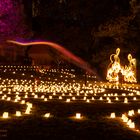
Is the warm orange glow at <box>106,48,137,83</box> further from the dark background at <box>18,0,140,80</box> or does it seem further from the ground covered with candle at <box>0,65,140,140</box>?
the ground covered with candle at <box>0,65,140,140</box>

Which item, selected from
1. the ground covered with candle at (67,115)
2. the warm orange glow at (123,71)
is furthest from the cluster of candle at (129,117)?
the warm orange glow at (123,71)

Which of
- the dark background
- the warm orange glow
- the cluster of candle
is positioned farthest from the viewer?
the dark background

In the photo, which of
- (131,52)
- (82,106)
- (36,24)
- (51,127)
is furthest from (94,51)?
(51,127)

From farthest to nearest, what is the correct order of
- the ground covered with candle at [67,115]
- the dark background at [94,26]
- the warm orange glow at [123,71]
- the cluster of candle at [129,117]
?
the dark background at [94,26] → the warm orange glow at [123,71] → the cluster of candle at [129,117] → the ground covered with candle at [67,115]

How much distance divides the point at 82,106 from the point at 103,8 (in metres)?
14.9

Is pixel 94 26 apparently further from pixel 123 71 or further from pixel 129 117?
pixel 129 117

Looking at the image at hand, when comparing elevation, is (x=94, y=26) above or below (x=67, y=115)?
above

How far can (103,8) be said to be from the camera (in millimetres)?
27703

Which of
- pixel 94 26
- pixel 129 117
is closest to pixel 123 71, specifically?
pixel 94 26

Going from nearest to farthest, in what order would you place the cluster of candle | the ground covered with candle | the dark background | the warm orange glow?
the ground covered with candle < the cluster of candle < the warm orange glow < the dark background

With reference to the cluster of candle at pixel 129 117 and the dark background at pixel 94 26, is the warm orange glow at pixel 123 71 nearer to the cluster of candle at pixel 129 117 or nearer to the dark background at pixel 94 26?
the dark background at pixel 94 26

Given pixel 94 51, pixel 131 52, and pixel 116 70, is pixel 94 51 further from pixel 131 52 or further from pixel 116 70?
pixel 116 70

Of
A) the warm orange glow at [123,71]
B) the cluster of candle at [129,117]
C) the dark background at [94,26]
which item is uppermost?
the dark background at [94,26]

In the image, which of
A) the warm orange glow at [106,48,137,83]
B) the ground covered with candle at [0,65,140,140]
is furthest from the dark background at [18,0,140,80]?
the ground covered with candle at [0,65,140,140]
